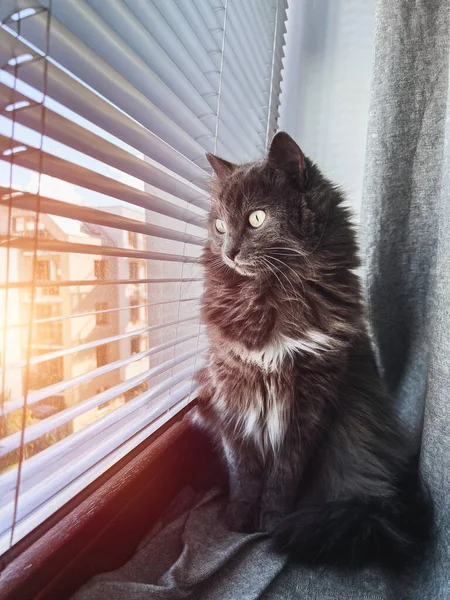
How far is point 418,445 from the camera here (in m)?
1.07

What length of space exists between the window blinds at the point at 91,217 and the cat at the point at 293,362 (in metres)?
0.20

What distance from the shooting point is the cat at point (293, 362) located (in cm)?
88

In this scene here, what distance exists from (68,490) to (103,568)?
0.15 m

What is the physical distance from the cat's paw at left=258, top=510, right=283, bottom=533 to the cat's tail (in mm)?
84

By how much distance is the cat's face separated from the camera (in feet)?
2.96

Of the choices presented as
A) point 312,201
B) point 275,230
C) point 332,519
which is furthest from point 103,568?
point 312,201

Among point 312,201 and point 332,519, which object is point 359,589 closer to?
point 332,519

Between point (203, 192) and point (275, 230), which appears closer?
point (275, 230)

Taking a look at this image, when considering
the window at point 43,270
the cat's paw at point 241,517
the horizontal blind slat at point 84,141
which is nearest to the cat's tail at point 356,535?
the cat's paw at point 241,517

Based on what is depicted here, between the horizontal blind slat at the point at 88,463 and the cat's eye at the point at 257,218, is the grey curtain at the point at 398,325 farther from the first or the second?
the cat's eye at the point at 257,218

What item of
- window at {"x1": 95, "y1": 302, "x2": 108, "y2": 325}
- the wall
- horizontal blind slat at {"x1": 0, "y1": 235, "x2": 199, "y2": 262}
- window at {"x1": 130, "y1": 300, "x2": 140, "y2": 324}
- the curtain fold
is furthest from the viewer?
the wall

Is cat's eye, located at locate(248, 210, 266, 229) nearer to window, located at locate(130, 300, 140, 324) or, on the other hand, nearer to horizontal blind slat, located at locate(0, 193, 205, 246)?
horizontal blind slat, located at locate(0, 193, 205, 246)

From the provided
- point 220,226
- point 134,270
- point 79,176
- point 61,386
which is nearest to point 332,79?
point 220,226

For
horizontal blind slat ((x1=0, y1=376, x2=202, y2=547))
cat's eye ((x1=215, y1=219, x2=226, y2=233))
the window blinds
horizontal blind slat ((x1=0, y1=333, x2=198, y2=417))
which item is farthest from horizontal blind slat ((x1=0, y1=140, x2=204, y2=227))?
horizontal blind slat ((x1=0, y1=376, x2=202, y2=547))
